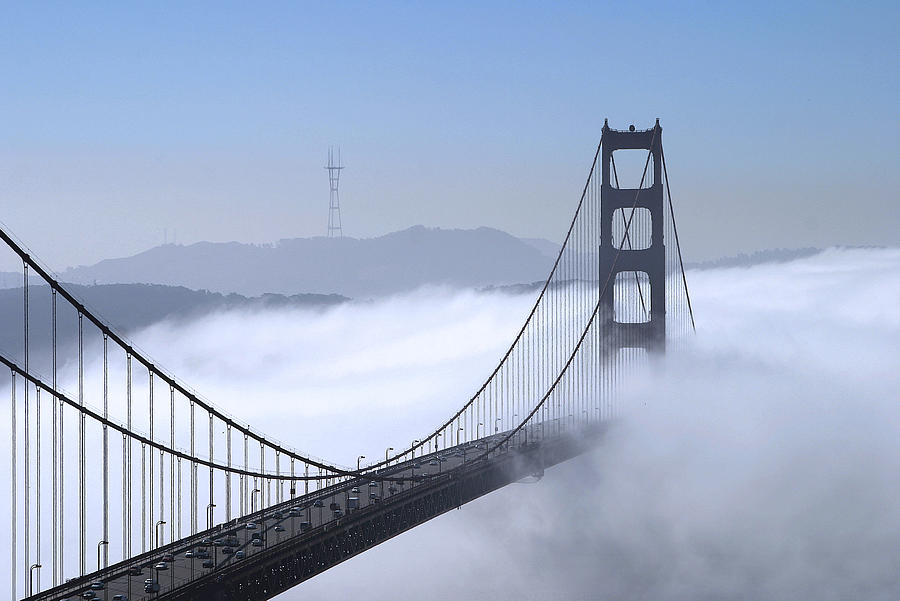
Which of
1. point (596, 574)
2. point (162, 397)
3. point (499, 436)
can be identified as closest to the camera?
point (499, 436)

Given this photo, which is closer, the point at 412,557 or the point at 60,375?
the point at 412,557

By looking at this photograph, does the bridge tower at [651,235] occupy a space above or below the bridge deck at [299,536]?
above

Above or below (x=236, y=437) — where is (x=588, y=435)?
above

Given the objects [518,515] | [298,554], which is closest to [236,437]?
[518,515]

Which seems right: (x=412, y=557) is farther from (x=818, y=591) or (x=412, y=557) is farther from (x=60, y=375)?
(x=60, y=375)

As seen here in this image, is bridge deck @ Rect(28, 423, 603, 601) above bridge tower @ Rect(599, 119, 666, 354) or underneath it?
underneath

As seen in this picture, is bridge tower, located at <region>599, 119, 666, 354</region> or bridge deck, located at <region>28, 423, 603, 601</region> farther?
bridge tower, located at <region>599, 119, 666, 354</region>

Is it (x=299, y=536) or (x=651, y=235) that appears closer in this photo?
(x=299, y=536)

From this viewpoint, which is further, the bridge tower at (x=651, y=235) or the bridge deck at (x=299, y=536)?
the bridge tower at (x=651, y=235)
